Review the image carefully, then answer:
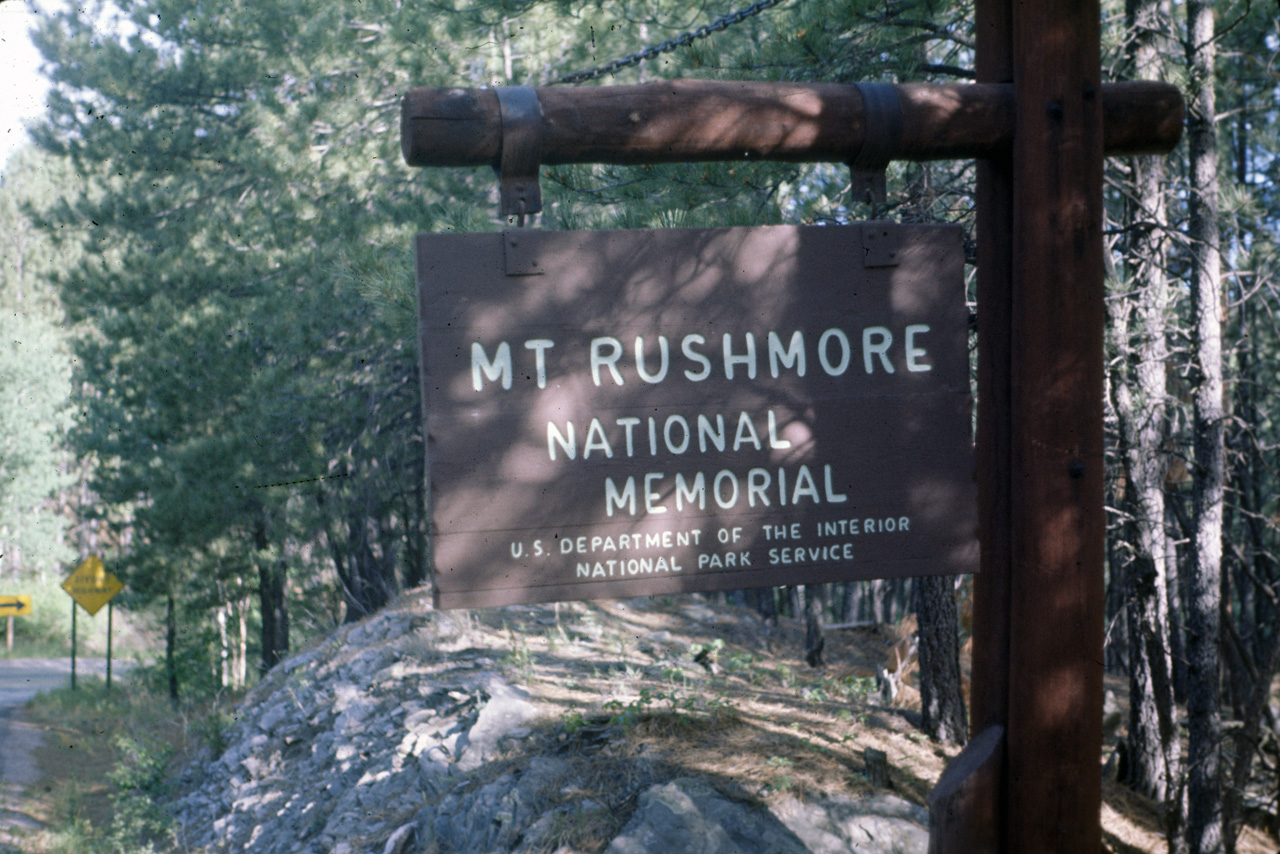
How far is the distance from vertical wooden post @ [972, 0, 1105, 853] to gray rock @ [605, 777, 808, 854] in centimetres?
252

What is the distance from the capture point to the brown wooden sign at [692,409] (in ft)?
8.09

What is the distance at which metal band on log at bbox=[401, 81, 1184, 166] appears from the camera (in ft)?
8.29

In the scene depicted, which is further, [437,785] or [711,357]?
[437,785]

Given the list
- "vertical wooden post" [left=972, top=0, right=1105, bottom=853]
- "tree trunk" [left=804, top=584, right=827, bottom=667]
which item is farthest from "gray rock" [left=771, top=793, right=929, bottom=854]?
"tree trunk" [left=804, top=584, right=827, bottom=667]

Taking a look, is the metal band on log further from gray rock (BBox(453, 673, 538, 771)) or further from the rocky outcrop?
gray rock (BBox(453, 673, 538, 771))

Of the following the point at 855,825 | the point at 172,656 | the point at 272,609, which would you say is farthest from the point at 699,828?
the point at 172,656

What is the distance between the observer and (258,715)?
40.9ft

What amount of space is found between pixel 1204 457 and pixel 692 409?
18.5 feet

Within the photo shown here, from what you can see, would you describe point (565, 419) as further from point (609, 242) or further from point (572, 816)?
point (572, 816)

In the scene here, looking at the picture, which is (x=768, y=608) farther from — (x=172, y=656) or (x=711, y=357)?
(x=711, y=357)

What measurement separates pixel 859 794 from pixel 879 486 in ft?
11.7

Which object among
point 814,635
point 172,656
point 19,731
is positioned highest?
point 814,635

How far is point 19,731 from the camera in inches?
703

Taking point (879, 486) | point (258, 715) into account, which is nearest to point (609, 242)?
point (879, 486)
